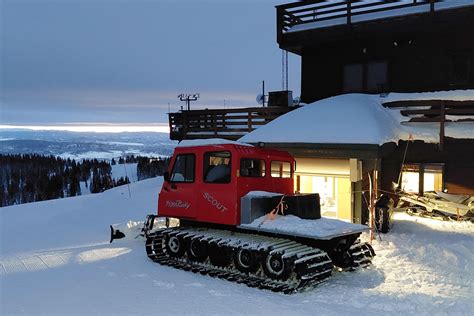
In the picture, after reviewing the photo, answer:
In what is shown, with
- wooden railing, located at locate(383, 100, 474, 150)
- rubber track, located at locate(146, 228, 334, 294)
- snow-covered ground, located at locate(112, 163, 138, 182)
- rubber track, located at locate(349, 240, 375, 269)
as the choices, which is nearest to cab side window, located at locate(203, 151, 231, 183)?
rubber track, located at locate(146, 228, 334, 294)

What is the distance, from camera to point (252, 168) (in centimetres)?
968

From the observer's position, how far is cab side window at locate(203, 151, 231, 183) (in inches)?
368

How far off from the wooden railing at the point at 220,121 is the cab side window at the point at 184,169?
794cm

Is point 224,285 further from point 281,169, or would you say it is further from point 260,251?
point 281,169

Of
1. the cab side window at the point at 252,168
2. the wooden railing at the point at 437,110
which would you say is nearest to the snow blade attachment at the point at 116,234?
the cab side window at the point at 252,168

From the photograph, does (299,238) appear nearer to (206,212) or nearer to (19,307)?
(206,212)

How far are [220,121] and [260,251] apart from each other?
10920mm

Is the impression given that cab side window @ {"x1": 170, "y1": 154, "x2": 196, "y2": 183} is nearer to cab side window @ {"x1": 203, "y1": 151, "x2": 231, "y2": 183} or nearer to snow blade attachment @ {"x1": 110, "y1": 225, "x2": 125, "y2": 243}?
cab side window @ {"x1": 203, "y1": 151, "x2": 231, "y2": 183}

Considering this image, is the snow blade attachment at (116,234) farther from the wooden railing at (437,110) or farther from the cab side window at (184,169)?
the wooden railing at (437,110)

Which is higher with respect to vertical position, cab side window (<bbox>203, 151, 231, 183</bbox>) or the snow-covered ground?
cab side window (<bbox>203, 151, 231, 183</bbox>)

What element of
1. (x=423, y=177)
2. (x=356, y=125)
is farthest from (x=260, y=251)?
(x=423, y=177)

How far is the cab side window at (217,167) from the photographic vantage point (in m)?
9.34

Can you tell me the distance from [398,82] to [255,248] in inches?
434

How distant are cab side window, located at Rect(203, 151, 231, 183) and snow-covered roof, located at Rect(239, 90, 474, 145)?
457 cm
